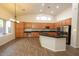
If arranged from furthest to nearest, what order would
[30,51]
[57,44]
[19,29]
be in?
[19,29]
[57,44]
[30,51]

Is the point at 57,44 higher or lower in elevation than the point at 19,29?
lower

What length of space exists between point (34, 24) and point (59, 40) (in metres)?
8.49

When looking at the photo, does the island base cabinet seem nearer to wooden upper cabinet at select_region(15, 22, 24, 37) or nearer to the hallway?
the hallway

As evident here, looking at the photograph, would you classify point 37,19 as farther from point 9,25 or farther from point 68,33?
point 68,33

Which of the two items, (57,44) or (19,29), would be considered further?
(19,29)

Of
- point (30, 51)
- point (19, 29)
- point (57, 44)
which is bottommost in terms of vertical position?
point (30, 51)

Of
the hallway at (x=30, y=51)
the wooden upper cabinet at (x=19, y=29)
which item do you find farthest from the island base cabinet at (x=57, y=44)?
the wooden upper cabinet at (x=19, y=29)

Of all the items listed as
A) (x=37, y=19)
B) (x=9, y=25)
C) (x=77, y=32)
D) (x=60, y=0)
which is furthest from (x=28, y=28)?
(x=60, y=0)

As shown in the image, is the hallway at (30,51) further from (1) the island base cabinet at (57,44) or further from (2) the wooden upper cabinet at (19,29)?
(2) the wooden upper cabinet at (19,29)

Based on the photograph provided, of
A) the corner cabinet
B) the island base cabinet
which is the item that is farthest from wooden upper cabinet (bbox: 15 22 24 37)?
the island base cabinet

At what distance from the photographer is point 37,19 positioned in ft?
47.9

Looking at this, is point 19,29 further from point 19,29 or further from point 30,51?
point 30,51

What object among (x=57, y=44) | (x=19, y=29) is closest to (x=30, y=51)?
(x=57, y=44)

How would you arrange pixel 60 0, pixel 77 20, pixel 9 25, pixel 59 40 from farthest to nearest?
pixel 9 25
pixel 77 20
pixel 59 40
pixel 60 0
